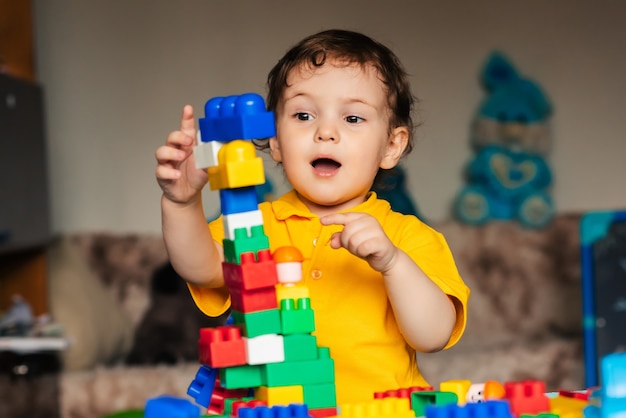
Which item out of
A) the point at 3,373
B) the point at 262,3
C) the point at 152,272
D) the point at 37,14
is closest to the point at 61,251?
the point at 152,272

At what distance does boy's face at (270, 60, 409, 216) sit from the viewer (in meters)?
1.11

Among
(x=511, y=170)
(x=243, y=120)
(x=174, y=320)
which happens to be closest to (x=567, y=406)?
(x=243, y=120)

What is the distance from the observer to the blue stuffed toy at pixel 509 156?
288 centimetres

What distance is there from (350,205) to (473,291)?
5.69 ft

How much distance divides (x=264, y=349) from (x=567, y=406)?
273mm

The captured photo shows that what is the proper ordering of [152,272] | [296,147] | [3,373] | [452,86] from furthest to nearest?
[452,86]
[152,272]
[3,373]
[296,147]

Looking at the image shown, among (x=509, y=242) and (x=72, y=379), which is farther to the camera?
(x=509, y=242)

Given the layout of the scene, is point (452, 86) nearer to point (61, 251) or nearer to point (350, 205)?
point (61, 251)

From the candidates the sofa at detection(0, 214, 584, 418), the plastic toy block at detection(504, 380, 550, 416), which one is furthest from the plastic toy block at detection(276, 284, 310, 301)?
the sofa at detection(0, 214, 584, 418)

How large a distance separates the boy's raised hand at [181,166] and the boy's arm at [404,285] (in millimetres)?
179

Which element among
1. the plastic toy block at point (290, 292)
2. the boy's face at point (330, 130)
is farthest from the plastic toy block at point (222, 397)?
the boy's face at point (330, 130)

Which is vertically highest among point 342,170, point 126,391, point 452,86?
point 452,86

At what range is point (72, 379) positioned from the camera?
2.53m

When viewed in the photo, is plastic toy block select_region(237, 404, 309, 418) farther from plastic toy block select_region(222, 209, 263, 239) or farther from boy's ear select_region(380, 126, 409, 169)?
boy's ear select_region(380, 126, 409, 169)
